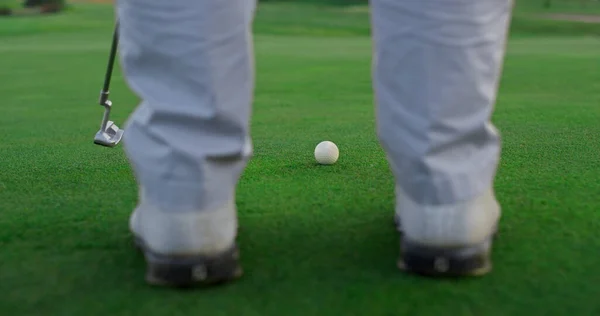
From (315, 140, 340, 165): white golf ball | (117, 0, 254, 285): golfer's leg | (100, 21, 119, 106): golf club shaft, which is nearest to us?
(117, 0, 254, 285): golfer's leg

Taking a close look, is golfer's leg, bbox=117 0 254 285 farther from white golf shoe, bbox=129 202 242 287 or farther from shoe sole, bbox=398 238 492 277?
shoe sole, bbox=398 238 492 277

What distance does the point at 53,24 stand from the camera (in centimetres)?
1620

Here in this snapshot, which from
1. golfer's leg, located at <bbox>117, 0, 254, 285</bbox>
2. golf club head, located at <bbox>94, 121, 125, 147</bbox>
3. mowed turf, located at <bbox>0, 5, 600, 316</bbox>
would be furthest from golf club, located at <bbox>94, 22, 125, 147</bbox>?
golfer's leg, located at <bbox>117, 0, 254, 285</bbox>

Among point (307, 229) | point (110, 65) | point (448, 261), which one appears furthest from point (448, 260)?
point (110, 65)

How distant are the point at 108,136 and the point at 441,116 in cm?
105

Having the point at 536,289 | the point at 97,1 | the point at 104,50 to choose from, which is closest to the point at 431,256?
the point at 536,289

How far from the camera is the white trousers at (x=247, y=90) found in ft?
3.80

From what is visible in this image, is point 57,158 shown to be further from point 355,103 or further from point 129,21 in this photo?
point 355,103

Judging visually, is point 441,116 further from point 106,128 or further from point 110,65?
point 106,128

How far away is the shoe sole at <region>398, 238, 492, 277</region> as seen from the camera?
1.24m

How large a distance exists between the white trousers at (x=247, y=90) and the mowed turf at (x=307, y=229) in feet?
0.54

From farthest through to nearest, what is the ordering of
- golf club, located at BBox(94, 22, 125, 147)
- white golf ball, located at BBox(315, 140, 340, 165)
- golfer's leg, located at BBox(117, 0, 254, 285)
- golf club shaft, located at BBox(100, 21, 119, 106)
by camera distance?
white golf ball, located at BBox(315, 140, 340, 165)
golf club, located at BBox(94, 22, 125, 147)
golf club shaft, located at BBox(100, 21, 119, 106)
golfer's leg, located at BBox(117, 0, 254, 285)

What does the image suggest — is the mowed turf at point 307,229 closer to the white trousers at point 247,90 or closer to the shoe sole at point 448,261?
the shoe sole at point 448,261

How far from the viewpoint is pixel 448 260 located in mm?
1238
